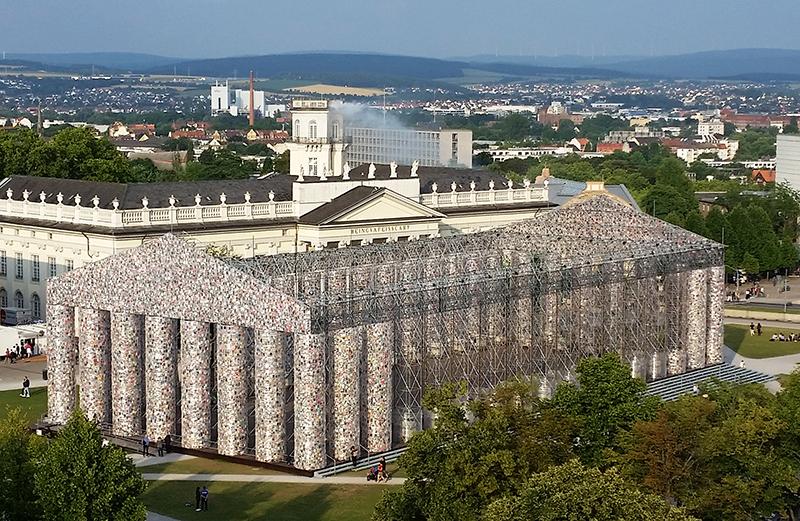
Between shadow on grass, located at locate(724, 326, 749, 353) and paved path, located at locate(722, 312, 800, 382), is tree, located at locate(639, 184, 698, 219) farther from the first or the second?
paved path, located at locate(722, 312, 800, 382)

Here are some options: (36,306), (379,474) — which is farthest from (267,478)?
(36,306)

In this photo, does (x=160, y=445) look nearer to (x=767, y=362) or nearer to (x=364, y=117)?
(x=767, y=362)

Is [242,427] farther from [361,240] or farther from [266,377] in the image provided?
[361,240]

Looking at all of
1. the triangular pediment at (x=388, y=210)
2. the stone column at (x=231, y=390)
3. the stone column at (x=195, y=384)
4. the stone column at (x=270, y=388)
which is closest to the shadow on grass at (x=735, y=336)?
the triangular pediment at (x=388, y=210)

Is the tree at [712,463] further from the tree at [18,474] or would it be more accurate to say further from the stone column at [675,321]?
the stone column at [675,321]

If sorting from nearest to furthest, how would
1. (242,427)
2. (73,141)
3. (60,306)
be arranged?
(242,427)
(60,306)
(73,141)

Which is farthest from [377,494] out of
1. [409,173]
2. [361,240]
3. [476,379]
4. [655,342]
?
[409,173]
